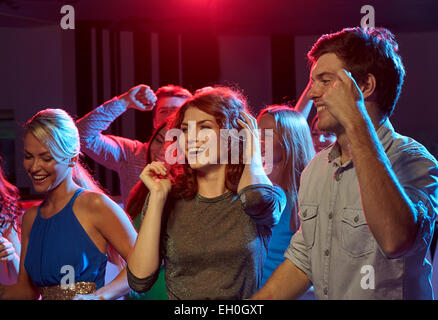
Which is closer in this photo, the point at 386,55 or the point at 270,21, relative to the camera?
the point at 386,55

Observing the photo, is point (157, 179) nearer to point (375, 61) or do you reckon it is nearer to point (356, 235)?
point (356, 235)

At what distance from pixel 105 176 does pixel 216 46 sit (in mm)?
1942

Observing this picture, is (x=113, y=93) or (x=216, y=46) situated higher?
(x=216, y=46)

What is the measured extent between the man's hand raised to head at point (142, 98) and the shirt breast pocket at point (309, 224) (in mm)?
1753

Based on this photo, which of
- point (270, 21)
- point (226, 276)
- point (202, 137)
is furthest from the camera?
point (270, 21)

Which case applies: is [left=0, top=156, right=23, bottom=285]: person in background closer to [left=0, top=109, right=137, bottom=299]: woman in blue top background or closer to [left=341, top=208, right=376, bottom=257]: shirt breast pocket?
[left=0, top=109, right=137, bottom=299]: woman in blue top background

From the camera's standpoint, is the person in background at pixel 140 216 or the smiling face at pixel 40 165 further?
the person in background at pixel 140 216

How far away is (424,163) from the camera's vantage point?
1.28 metres

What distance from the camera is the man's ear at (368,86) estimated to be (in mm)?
1420

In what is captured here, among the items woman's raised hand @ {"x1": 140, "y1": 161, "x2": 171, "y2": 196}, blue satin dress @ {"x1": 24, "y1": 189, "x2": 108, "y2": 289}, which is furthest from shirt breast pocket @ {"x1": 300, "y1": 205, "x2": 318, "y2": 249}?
blue satin dress @ {"x1": 24, "y1": 189, "x2": 108, "y2": 289}

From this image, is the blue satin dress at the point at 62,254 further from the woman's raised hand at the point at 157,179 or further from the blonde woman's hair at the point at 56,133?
the woman's raised hand at the point at 157,179

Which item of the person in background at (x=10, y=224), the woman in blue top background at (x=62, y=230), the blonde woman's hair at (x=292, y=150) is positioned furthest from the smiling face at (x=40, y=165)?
the blonde woman's hair at (x=292, y=150)
